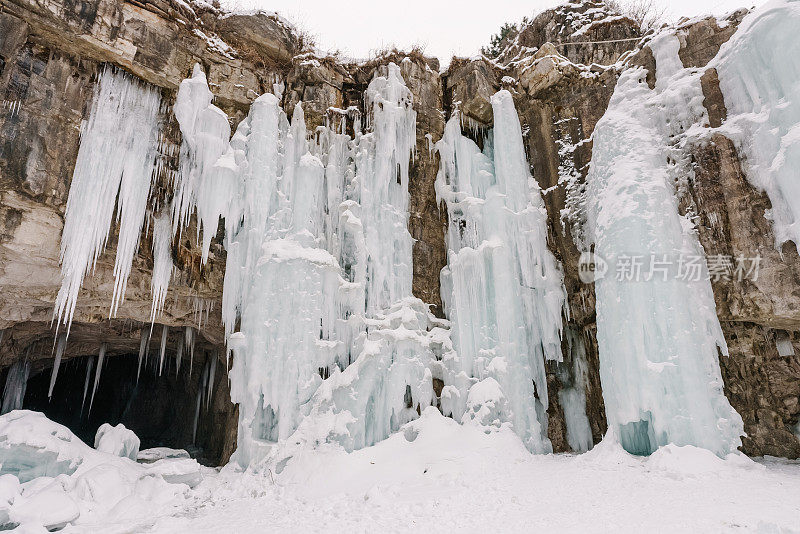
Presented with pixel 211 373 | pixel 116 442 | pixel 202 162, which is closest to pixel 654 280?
pixel 202 162

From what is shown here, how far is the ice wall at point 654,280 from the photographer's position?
7.12m

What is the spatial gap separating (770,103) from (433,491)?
8.59 m

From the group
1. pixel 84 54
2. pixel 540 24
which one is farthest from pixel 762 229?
pixel 84 54

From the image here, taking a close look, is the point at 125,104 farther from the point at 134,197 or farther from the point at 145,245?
the point at 145,245

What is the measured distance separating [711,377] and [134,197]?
36.8 feet

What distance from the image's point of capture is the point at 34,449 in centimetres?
718

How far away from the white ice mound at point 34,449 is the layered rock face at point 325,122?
116 inches

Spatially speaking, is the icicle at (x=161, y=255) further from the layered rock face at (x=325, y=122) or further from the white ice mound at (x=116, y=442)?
the white ice mound at (x=116, y=442)

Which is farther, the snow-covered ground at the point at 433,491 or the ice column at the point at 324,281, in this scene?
the ice column at the point at 324,281

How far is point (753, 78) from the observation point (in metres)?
7.98

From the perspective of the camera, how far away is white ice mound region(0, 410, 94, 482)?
276 inches

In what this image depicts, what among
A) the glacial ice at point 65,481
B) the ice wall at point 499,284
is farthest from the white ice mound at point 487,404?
the glacial ice at point 65,481

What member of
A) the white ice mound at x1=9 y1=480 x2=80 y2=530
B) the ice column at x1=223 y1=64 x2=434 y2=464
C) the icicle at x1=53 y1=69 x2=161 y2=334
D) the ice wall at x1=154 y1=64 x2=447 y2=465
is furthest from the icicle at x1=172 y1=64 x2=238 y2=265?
the white ice mound at x1=9 y1=480 x2=80 y2=530

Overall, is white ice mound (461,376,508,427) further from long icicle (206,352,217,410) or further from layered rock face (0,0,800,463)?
long icicle (206,352,217,410)
